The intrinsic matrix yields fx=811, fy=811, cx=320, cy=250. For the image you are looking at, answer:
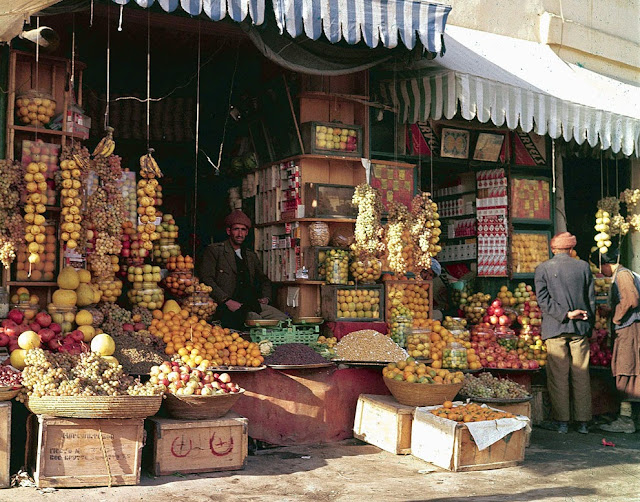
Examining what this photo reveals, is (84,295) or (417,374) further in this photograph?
(417,374)

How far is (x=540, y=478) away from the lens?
677cm

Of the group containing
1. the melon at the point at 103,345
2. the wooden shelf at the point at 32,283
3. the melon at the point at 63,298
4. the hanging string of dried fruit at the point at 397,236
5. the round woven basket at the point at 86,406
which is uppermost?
the hanging string of dried fruit at the point at 397,236

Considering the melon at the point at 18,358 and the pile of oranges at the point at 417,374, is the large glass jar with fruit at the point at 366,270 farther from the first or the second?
the melon at the point at 18,358

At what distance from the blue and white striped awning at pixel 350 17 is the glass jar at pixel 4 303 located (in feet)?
8.97

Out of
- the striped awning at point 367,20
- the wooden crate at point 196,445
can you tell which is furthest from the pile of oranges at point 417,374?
the striped awning at point 367,20

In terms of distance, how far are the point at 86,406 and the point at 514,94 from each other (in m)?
5.63

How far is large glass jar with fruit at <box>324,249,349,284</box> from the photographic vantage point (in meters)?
8.71

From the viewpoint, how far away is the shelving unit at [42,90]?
7312 mm

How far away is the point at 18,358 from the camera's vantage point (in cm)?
671

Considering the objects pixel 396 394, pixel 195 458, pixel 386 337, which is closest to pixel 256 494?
pixel 195 458

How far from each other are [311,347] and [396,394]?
1.06 metres

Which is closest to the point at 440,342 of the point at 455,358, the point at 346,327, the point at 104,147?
the point at 455,358

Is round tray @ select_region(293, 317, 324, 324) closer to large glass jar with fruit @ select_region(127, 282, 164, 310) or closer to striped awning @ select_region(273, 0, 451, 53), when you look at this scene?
large glass jar with fruit @ select_region(127, 282, 164, 310)

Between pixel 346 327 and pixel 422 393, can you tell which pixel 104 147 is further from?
pixel 422 393
